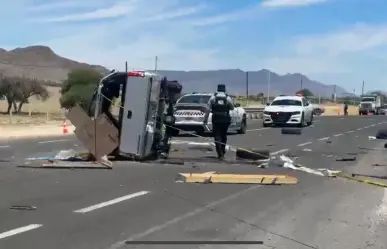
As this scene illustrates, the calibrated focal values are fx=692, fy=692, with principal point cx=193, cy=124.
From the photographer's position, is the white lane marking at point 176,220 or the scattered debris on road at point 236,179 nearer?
the white lane marking at point 176,220

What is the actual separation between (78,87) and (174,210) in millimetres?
49788

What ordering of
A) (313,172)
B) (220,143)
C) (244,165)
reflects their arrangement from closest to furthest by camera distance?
(313,172) → (244,165) → (220,143)

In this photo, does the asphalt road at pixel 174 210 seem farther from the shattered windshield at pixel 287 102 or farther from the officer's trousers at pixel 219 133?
the shattered windshield at pixel 287 102

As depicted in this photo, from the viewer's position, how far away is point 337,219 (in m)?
9.42

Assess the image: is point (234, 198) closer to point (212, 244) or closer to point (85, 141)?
point (212, 244)

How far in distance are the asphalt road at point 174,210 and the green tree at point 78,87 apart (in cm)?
4026

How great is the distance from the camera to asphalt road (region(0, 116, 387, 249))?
8.00 metres

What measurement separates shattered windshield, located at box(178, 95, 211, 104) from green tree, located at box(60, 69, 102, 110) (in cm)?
2496

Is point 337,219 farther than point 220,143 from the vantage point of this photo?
No

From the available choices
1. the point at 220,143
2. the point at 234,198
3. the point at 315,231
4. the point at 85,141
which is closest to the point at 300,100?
the point at 220,143

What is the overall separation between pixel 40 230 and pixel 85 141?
766 centimetres

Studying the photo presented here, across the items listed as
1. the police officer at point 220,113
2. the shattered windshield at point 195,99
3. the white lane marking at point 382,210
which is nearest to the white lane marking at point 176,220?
the white lane marking at point 382,210

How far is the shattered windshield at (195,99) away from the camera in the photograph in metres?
28.4

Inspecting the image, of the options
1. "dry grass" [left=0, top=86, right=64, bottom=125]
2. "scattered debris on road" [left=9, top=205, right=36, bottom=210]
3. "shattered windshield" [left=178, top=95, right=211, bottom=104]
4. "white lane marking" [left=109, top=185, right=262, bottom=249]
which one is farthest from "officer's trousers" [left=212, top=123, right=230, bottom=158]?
"dry grass" [left=0, top=86, right=64, bottom=125]
